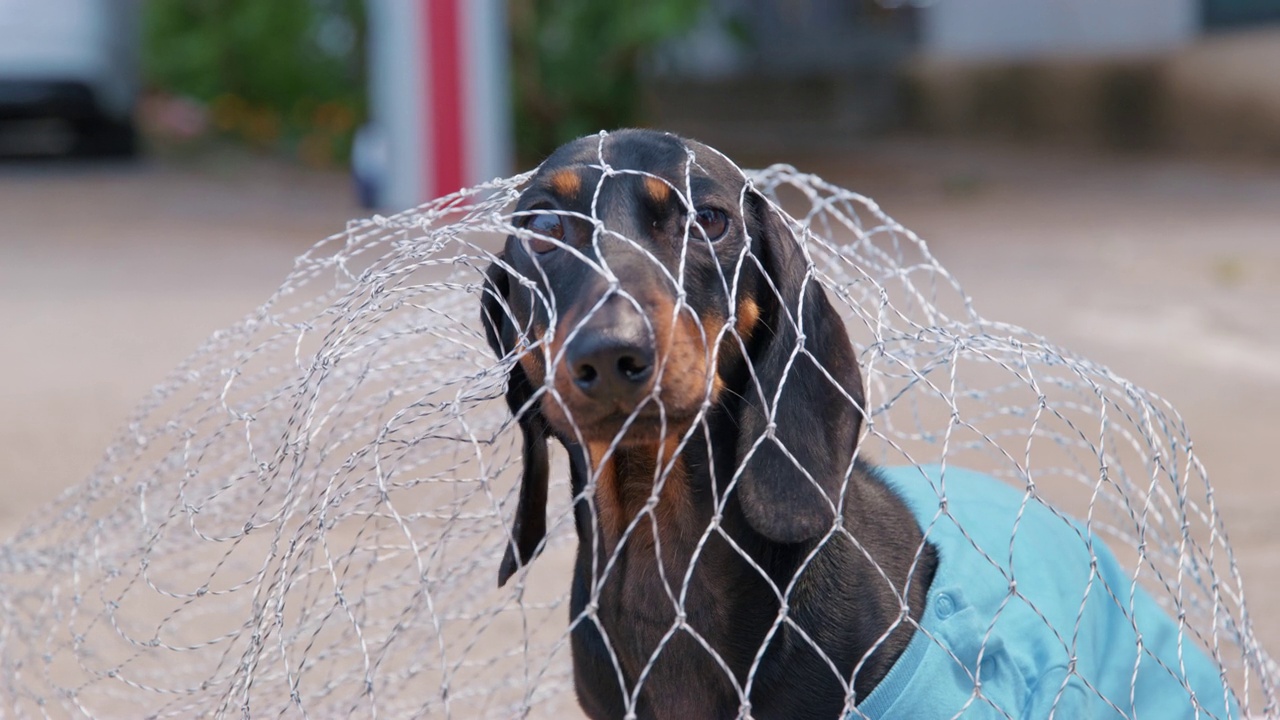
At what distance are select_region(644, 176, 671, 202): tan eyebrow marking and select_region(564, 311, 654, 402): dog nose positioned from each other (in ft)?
1.17

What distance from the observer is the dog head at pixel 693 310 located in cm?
219

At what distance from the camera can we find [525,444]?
8.50 ft

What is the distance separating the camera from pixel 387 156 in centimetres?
788

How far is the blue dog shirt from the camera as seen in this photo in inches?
89.8

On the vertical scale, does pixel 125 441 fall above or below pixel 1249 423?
above

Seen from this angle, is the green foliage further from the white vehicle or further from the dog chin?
the dog chin

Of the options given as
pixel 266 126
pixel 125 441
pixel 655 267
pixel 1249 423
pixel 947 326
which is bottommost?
pixel 266 126

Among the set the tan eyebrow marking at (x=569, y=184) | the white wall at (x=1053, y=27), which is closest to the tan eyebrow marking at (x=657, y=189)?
the tan eyebrow marking at (x=569, y=184)

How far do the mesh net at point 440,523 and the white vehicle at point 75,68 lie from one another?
902cm

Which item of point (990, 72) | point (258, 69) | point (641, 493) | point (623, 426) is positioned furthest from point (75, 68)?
point (623, 426)

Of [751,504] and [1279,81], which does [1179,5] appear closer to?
[1279,81]

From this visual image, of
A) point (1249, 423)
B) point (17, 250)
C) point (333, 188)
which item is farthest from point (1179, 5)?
point (17, 250)

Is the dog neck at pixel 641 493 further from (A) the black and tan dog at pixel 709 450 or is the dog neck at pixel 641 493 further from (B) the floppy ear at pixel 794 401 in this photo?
(B) the floppy ear at pixel 794 401

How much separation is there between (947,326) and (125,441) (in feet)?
5.11
